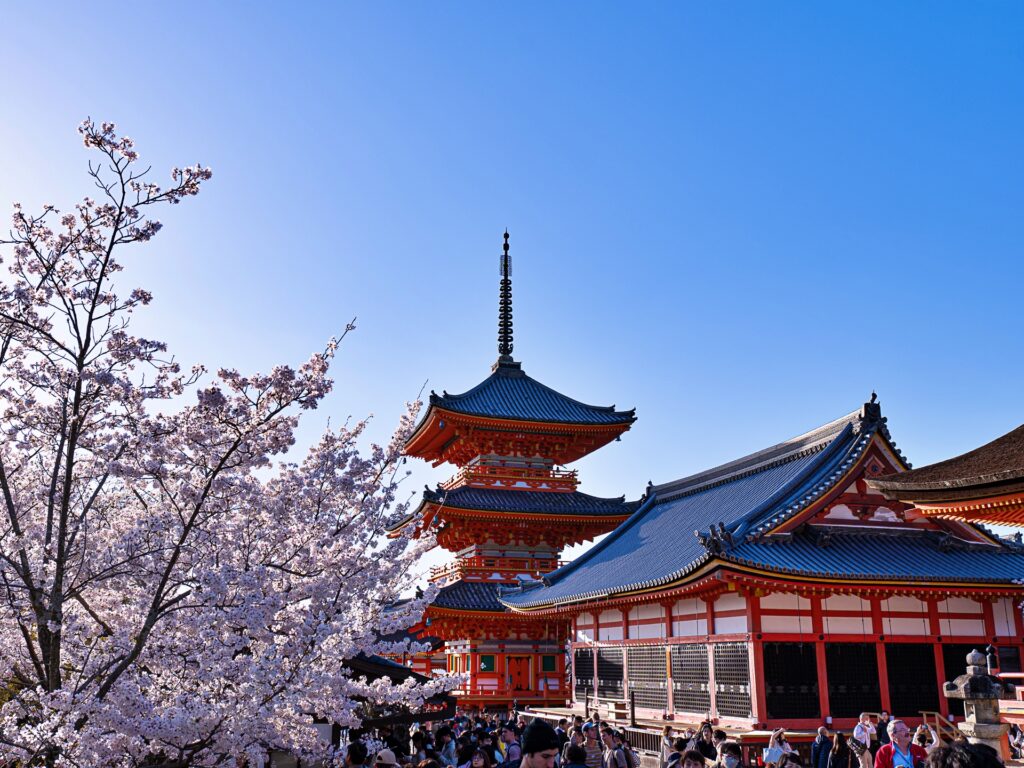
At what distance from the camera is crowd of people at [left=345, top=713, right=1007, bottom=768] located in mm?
4926

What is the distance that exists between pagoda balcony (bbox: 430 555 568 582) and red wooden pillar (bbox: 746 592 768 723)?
644 inches

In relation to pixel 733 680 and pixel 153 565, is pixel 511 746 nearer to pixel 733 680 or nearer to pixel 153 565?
pixel 153 565

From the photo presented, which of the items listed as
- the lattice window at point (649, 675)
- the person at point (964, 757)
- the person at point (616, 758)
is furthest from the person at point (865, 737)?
the person at point (964, 757)

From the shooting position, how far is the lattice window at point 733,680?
18.3 meters

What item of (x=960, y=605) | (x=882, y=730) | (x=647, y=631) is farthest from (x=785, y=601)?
(x=647, y=631)

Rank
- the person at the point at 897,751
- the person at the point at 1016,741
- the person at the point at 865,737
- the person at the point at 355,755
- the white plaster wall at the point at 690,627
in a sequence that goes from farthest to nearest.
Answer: the white plaster wall at the point at 690,627, the person at the point at 1016,741, the person at the point at 865,737, the person at the point at 897,751, the person at the point at 355,755

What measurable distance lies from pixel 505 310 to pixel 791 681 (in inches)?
1132

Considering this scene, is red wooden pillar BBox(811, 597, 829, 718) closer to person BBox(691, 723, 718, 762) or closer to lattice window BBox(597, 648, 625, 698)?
person BBox(691, 723, 718, 762)

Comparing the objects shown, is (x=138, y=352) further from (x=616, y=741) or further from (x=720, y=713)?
(x=720, y=713)

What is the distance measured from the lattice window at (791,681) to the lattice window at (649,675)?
4.00m

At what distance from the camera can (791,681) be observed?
1831 cm

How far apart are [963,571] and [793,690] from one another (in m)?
4.83

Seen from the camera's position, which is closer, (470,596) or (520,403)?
(470,596)

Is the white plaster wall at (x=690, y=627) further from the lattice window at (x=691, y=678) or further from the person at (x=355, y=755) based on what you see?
the person at (x=355, y=755)
